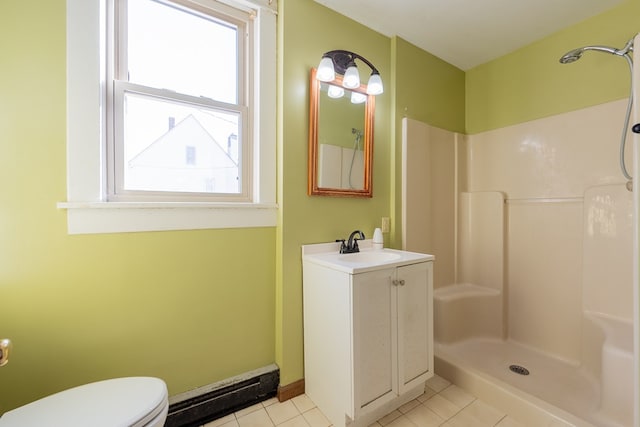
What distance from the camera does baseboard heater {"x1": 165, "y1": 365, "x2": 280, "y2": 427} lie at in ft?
4.19

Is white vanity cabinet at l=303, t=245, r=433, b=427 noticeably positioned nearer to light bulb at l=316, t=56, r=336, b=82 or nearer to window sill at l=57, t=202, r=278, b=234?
window sill at l=57, t=202, r=278, b=234

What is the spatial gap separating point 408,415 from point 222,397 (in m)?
0.97

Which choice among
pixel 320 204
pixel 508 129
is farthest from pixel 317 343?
pixel 508 129

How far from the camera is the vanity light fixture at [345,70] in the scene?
151cm

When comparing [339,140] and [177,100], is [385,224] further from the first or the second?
[177,100]

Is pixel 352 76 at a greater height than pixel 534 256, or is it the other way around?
pixel 352 76

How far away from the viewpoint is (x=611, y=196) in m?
1.60

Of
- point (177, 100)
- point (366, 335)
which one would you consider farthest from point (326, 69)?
point (366, 335)

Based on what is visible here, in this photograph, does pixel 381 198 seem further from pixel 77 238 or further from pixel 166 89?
pixel 77 238

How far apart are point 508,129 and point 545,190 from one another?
1.79 feet

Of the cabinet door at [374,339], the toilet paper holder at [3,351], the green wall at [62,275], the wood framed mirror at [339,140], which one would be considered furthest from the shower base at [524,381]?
the toilet paper holder at [3,351]

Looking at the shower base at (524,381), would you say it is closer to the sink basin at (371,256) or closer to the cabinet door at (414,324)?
the cabinet door at (414,324)

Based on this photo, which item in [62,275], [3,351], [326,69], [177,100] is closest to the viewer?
[3,351]

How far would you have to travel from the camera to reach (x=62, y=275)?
109 cm
